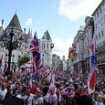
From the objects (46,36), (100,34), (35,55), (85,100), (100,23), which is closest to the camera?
(85,100)

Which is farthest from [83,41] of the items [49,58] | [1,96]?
[1,96]

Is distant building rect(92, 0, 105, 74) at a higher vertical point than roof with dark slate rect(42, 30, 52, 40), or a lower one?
lower

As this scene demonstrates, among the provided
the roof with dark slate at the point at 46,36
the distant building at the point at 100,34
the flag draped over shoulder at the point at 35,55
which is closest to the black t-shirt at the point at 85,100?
the flag draped over shoulder at the point at 35,55

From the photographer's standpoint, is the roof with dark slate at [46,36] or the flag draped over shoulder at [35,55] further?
the roof with dark slate at [46,36]

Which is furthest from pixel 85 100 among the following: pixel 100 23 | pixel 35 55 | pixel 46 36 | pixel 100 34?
pixel 46 36

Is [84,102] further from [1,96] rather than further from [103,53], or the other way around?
[103,53]

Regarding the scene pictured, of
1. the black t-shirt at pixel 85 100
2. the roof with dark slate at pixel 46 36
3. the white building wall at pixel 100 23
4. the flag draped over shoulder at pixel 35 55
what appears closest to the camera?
the black t-shirt at pixel 85 100

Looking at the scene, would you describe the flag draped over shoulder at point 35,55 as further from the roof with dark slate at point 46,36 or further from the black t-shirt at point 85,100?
the roof with dark slate at point 46,36

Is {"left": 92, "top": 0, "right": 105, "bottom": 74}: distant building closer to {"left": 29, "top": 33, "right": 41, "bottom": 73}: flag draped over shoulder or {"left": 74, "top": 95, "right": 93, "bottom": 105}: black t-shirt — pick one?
{"left": 29, "top": 33, "right": 41, "bottom": 73}: flag draped over shoulder

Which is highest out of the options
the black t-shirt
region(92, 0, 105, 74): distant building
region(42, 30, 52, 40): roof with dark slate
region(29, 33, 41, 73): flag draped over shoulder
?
region(42, 30, 52, 40): roof with dark slate

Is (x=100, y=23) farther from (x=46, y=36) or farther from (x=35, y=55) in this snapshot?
(x=46, y=36)

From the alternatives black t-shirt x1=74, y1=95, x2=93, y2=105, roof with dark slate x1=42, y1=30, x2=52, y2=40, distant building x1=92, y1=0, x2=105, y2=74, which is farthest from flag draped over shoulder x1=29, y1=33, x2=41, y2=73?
roof with dark slate x1=42, y1=30, x2=52, y2=40

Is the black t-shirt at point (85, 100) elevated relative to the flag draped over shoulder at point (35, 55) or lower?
lower

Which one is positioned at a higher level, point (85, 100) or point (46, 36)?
point (46, 36)
